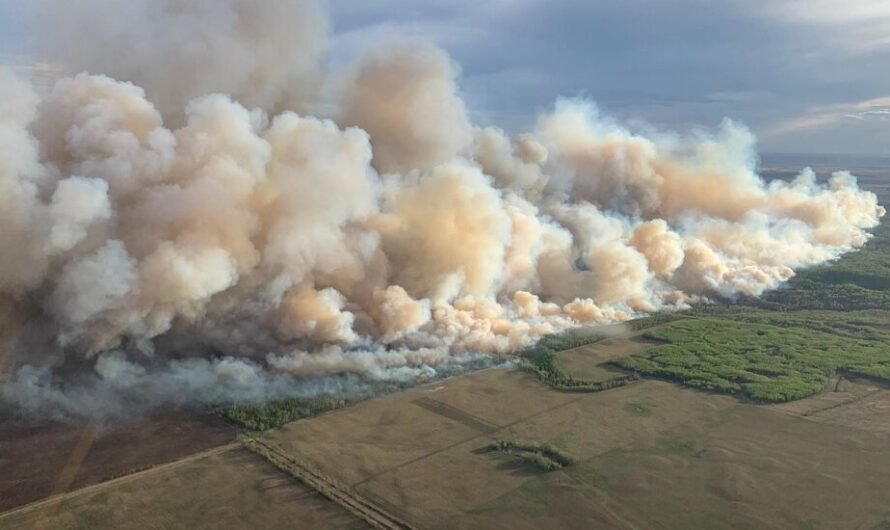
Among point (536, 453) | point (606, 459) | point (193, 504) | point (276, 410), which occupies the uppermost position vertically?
point (276, 410)

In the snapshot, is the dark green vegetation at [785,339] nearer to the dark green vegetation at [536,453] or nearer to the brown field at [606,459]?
the brown field at [606,459]

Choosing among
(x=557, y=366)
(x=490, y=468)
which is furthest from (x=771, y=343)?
(x=490, y=468)

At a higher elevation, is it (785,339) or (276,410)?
(276,410)

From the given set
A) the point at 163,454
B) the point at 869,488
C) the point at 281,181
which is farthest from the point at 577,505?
the point at 281,181

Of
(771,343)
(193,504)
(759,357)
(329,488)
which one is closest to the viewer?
(193,504)

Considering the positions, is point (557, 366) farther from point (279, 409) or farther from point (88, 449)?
point (88, 449)

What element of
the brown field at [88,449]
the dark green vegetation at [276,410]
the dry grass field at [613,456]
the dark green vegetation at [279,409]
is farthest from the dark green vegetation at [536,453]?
the brown field at [88,449]

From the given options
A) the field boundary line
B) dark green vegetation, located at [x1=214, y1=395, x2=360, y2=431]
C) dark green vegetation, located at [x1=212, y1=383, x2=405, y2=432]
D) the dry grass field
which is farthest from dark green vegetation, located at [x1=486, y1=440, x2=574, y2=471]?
dark green vegetation, located at [x1=214, y1=395, x2=360, y2=431]
